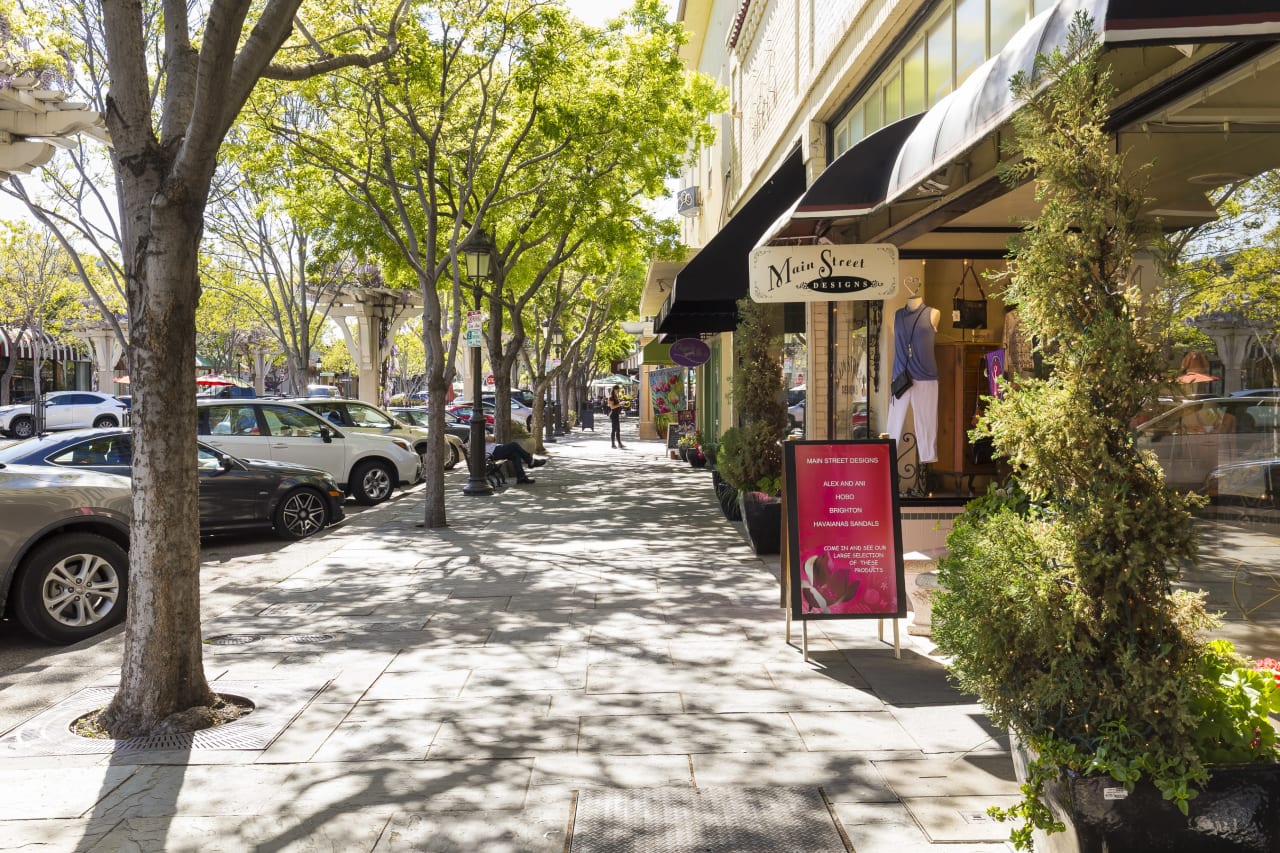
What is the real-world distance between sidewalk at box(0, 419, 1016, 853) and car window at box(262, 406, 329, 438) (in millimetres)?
7045

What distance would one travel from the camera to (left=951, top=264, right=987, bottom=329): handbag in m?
10.2

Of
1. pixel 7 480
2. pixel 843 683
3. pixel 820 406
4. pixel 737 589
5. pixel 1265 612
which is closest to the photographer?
pixel 1265 612

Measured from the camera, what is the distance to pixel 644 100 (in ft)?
56.7

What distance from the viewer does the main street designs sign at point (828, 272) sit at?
8469 millimetres

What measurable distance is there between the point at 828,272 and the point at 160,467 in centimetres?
528

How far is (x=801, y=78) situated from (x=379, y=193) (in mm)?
8256

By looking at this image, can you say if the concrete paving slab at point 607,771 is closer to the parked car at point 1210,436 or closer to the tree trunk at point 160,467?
the tree trunk at point 160,467

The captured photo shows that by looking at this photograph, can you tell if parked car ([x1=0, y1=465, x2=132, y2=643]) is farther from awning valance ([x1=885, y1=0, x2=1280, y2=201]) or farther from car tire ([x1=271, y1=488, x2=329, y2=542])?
awning valance ([x1=885, y1=0, x2=1280, y2=201])

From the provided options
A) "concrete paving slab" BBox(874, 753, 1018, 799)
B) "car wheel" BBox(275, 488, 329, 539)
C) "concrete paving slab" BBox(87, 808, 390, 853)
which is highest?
"car wheel" BBox(275, 488, 329, 539)

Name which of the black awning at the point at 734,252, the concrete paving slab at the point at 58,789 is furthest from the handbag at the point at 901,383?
the concrete paving slab at the point at 58,789

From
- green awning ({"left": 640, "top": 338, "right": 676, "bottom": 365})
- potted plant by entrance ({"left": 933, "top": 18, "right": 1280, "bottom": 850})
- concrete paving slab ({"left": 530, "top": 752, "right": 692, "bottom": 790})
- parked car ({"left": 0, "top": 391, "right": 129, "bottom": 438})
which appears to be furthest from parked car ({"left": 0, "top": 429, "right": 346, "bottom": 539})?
parked car ({"left": 0, "top": 391, "right": 129, "bottom": 438})

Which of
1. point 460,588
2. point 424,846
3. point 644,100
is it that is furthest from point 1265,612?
point 644,100

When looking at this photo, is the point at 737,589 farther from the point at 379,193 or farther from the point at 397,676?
the point at 379,193

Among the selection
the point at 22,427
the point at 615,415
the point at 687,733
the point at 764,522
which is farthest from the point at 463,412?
the point at 687,733
